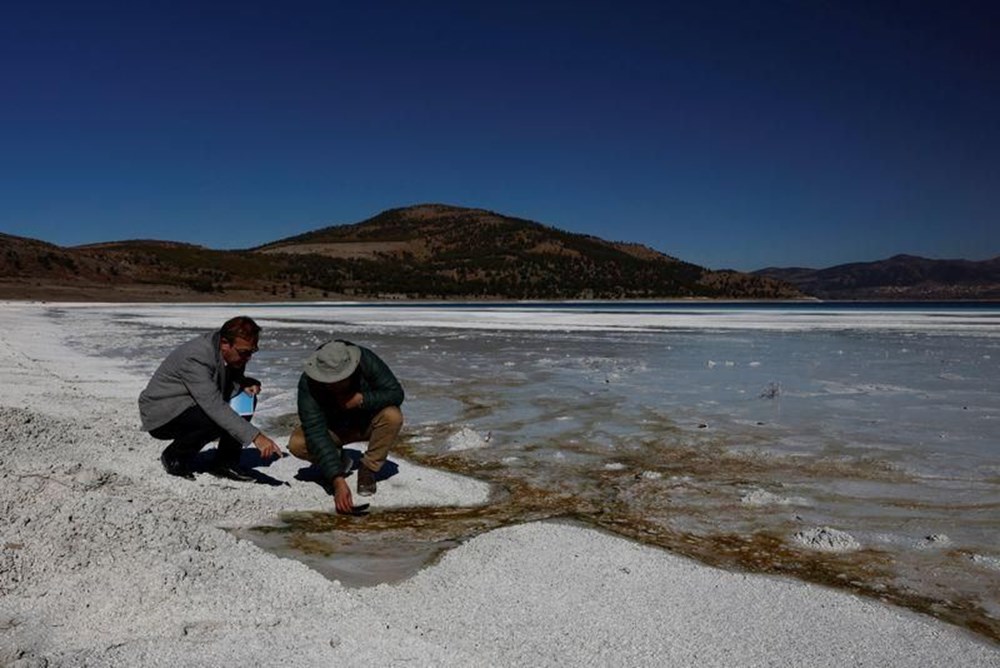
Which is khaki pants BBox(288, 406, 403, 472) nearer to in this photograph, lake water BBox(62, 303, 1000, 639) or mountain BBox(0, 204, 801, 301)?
lake water BBox(62, 303, 1000, 639)

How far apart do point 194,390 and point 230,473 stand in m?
0.72

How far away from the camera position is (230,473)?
5.33 metres

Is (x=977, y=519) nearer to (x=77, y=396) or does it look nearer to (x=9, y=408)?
(x=9, y=408)

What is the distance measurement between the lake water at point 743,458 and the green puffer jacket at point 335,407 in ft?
1.53

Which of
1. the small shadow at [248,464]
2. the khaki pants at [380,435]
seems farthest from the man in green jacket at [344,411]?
the small shadow at [248,464]

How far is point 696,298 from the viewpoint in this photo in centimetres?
13012

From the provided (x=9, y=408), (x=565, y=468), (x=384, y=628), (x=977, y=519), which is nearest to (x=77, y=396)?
(x=9, y=408)

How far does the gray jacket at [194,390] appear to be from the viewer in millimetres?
4930

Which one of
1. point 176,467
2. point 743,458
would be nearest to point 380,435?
point 176,467

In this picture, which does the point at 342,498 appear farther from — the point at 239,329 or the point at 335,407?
the point at 239,329

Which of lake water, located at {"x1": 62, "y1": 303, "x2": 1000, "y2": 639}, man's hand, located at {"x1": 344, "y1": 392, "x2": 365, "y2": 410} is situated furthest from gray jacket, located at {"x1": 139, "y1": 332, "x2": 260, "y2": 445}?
lake water, located at {"x1": 62, "y1": 303, "x2": 1000, "y2": 639}

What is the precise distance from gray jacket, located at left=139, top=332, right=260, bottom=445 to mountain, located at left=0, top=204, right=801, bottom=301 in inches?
2556

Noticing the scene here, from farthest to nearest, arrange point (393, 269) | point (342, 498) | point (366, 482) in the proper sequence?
point (393, 269), point (366, 482), point (342, 498)

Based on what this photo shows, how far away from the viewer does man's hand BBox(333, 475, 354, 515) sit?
15.2 ft
